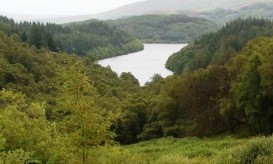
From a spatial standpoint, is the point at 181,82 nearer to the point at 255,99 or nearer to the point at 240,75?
the point at 240,75

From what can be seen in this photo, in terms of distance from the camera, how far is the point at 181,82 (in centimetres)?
6638

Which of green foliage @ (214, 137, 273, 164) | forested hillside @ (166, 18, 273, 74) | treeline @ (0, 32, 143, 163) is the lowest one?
forested hillside @ (166, 18, 273, 74)

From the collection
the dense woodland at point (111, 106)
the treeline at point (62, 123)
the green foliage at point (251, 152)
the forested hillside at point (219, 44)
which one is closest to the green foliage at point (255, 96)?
the dense woodland at point (111, 106)

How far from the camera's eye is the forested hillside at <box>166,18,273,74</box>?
141 metres

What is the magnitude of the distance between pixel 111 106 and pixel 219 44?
90200 mm

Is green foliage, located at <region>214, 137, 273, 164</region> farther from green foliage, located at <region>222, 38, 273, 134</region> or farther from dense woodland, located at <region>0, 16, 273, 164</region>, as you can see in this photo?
green foliage, located at <region>222, 38, 273, 134</region>

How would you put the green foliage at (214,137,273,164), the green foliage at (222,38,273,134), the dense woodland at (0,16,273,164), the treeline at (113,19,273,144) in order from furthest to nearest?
the treeline at (113,19,273,144), the green foliage at (222,38,273,134), the green foliage at (214,137,273,164), the dense woodland at (0,16,273,164)

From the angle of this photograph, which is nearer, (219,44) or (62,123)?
(62,123)

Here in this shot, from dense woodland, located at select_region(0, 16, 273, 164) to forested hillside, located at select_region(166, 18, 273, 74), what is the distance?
7.67 metres

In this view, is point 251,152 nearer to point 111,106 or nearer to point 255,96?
point 255,96

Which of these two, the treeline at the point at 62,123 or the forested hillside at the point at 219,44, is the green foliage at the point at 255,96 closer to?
the treeline at the point at 62,123

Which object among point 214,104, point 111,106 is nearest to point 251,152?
point 214,104

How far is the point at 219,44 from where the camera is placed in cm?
15962

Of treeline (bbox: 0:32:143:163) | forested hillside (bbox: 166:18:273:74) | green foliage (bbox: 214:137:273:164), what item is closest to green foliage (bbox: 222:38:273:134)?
treeline (bbox: 0:32:143:163)
